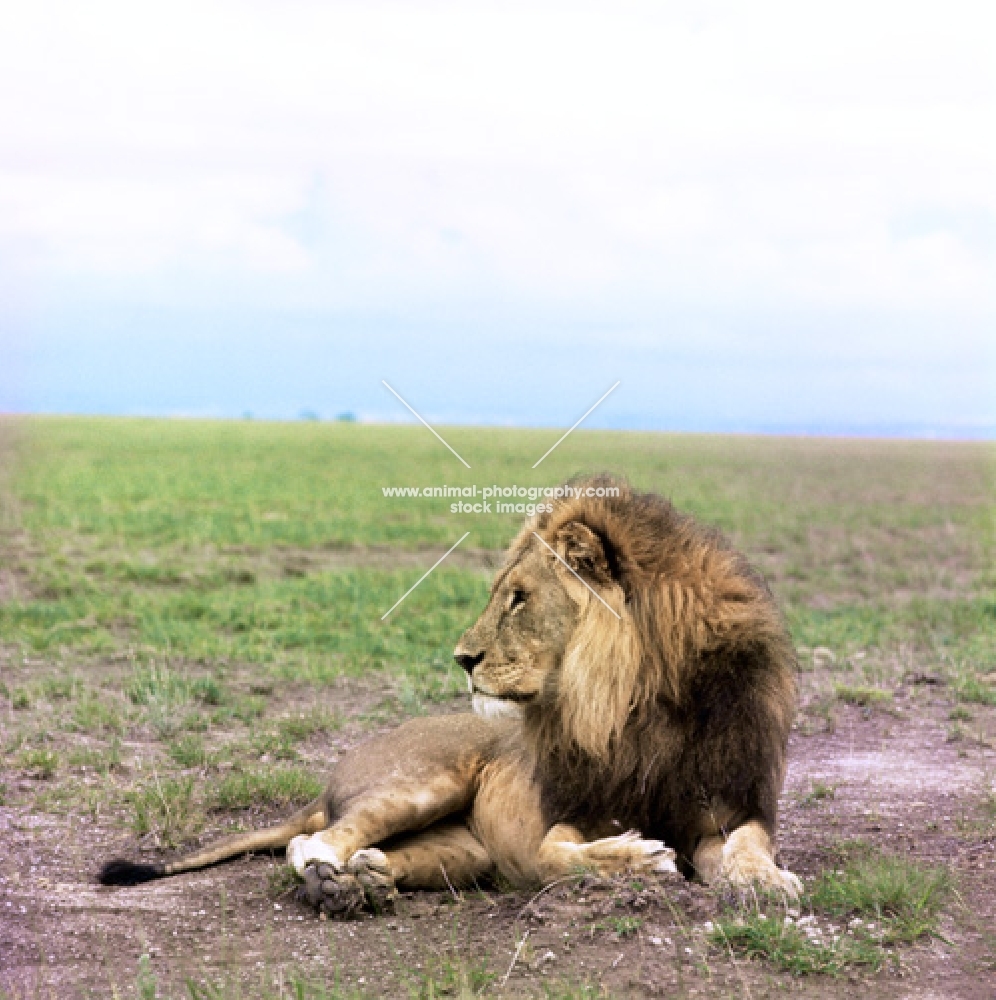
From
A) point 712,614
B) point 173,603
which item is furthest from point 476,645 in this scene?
point 173,603

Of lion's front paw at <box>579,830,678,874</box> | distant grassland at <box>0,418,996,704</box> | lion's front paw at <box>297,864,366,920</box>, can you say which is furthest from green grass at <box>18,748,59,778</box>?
lion's front paw at <box>579,830,678,874</box>

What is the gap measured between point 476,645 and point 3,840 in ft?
8.28

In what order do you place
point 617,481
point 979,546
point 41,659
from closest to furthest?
1. point 617,481
2. point 41,659
3. point 979,546

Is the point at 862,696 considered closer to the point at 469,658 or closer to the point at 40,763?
the point at 469,658

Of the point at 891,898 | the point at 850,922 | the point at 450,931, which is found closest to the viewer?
the point at 850,922

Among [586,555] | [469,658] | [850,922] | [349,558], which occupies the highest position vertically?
[586,555]

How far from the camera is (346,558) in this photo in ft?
61.3

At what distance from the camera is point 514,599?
14.9ft

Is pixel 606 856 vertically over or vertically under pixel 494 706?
under

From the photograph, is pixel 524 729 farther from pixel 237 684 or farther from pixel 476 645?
pixel 237 684

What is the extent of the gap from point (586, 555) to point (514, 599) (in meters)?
0.30

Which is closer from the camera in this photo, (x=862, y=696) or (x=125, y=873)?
Answer: (x=125, y=873)

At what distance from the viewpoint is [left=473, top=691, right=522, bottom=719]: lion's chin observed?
4.52 meters

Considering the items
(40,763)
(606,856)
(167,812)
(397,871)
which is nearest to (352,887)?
(397,871)
